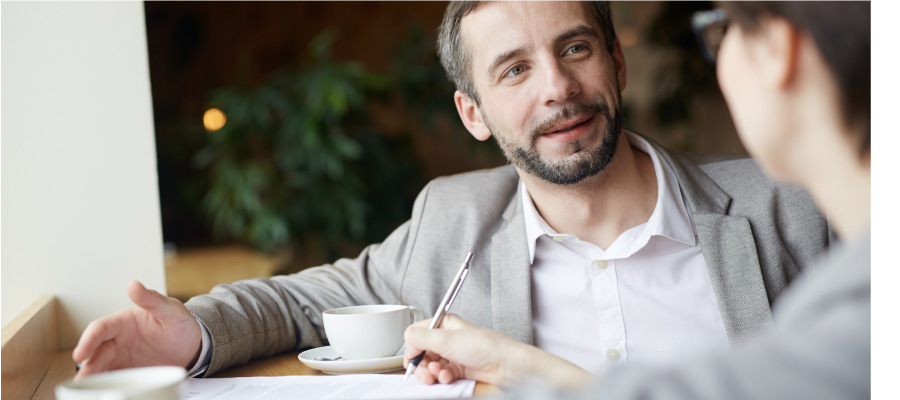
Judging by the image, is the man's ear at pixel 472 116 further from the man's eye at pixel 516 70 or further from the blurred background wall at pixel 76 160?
the blurred background wall at pixel 76 160

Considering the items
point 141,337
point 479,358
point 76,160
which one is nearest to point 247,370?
point 141,337

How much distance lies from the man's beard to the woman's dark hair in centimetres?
84

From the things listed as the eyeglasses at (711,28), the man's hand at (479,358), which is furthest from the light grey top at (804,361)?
the man's hand at (479,358)

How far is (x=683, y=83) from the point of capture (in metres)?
4.63

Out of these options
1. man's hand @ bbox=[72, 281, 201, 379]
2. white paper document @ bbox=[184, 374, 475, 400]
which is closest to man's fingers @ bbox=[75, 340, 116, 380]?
man's hand @ bbox=[72, 281, 201, 379]

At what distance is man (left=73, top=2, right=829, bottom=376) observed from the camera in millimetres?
1328

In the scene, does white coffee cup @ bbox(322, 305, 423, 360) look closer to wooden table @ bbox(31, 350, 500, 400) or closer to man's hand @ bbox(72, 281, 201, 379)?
wooden table @ bbox(31, 350, 500, 400)

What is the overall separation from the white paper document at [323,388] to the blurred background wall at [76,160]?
474mm

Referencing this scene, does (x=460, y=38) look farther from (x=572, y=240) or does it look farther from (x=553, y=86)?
(x=572, y=240)

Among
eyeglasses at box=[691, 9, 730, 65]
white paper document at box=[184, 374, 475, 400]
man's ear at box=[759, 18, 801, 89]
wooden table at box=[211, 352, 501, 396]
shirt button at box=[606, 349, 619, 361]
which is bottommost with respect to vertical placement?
shirt button at box=[606, 349, 619, 361]

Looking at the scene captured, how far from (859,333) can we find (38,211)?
145 centimetres

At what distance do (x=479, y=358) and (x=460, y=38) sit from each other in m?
0.80

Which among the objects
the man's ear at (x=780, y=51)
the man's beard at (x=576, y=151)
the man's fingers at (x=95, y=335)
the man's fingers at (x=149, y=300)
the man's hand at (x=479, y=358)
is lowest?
the man's hand at (x=479, y=358)

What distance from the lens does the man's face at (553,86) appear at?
140 cm
